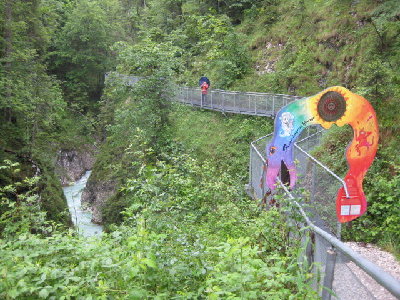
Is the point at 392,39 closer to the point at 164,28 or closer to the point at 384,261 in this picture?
the point at 384,261

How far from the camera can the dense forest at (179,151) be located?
11.5ft

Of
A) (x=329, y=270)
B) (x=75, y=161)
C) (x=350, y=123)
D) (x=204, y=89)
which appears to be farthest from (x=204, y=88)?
(x=329, y=270)

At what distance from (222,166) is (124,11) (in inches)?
1696

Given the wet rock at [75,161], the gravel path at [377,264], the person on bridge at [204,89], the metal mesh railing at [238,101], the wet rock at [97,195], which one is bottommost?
the wet rock at [97,195]

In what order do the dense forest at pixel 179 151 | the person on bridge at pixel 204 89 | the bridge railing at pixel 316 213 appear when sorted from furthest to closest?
1. the person on bridge at pixel 204 89
2. the dense forest at pixel 179 151
3. the bridge railing at pixel 316 213

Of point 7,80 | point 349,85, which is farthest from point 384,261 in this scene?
point 7,80

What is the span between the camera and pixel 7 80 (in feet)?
50.0

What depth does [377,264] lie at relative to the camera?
7.64m

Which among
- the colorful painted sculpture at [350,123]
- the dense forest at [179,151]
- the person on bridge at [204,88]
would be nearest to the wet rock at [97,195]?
the dense forest at [179,151]

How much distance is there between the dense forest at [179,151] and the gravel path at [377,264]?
321mm

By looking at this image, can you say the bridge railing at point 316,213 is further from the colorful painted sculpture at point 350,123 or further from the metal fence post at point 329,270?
the colorful painted sculpture at point 350,123

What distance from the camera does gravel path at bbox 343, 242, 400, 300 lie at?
2160mm

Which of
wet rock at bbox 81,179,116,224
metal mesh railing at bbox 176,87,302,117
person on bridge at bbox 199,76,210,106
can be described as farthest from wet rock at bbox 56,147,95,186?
person on bridge at bbox 199,76,210,106

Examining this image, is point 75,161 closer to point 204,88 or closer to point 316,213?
point 204,88
